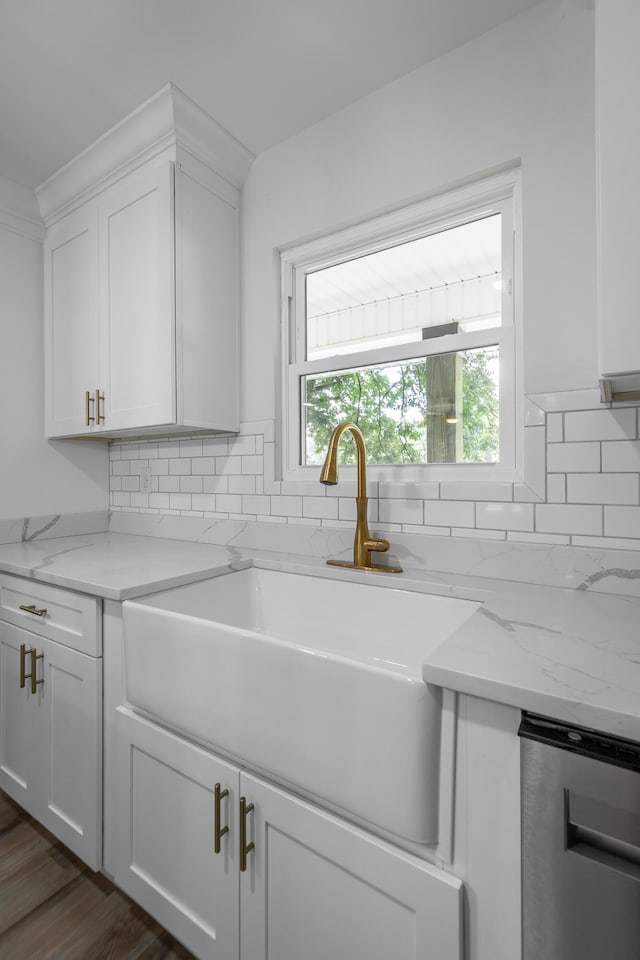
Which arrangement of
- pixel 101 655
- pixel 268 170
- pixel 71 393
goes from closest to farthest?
1. pixel 101 655
2. pixel 268 170
3. pixel 71 393

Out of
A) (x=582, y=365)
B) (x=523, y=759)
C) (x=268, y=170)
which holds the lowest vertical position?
(x=523, y=759)

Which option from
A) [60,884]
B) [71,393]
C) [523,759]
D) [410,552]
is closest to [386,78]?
[410,552]

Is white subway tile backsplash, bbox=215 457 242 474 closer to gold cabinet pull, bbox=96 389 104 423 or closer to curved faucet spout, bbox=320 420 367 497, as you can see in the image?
gold cabinet pull, bbox=96 389 104 423

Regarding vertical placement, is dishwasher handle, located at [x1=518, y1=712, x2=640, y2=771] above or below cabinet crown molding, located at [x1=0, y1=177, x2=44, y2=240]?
below

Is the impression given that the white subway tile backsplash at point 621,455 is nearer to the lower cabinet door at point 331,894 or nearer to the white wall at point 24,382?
the lower cabinet door at point 331,894

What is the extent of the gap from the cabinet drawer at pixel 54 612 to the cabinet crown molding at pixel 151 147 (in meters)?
1.54

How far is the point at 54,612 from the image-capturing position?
1408mm

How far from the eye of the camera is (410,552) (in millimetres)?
1469

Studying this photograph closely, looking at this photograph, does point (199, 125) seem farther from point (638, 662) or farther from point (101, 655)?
point (638, 662)

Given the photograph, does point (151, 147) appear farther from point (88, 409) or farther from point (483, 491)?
point (483, 491)

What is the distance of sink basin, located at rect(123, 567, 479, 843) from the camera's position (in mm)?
731

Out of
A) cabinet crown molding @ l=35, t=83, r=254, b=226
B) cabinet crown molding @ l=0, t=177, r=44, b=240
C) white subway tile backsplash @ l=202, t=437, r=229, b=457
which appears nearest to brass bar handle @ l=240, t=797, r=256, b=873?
white subway tile backsplash @ l=202, t=437, r=229, b=457

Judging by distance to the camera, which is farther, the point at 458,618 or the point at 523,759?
the point at 458,618

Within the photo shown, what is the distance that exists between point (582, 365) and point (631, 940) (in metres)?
1.12
